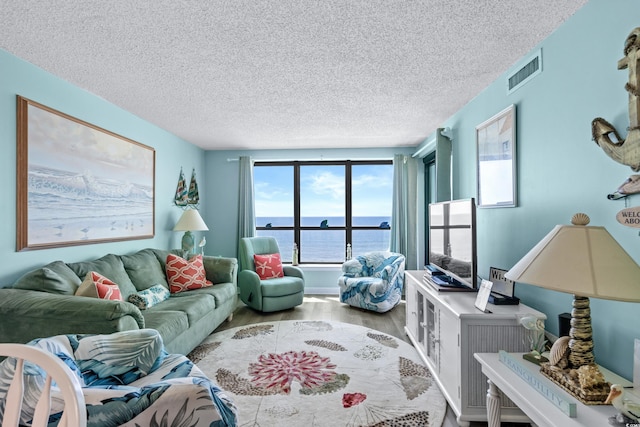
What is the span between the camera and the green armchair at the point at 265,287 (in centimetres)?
434

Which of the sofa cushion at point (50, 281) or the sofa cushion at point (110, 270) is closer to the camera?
the sofa cushion at point (50, 281)

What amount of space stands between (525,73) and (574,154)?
825 millimetres

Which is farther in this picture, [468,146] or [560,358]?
[468,146]

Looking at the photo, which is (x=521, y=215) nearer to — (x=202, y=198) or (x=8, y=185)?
(x=8, y=185)

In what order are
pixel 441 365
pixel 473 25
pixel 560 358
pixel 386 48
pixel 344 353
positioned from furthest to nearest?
pixel 344 353 → pixel 441 365 → pixel 386 48 → pixel 473 25 → pixel 560 358

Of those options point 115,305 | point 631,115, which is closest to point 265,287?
point 115,305

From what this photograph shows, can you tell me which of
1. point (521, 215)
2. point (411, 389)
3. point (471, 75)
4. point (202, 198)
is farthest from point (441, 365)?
point (202, 198)

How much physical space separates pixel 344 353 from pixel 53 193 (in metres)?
2.87

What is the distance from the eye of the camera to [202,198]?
18.4 feet

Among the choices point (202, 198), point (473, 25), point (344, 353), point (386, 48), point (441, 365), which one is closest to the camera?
point (473, 25)

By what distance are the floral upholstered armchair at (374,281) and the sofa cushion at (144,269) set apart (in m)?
2.37

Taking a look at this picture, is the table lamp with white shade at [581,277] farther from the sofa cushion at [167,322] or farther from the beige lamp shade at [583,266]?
the sofa cushion at [167,322]

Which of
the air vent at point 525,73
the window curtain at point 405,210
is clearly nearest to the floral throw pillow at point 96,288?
the air vent at point 525,73

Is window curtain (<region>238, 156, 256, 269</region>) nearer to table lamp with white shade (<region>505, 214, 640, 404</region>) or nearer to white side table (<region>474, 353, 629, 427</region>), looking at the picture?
white side table (<region>474, 353, 629, 427</region>)
